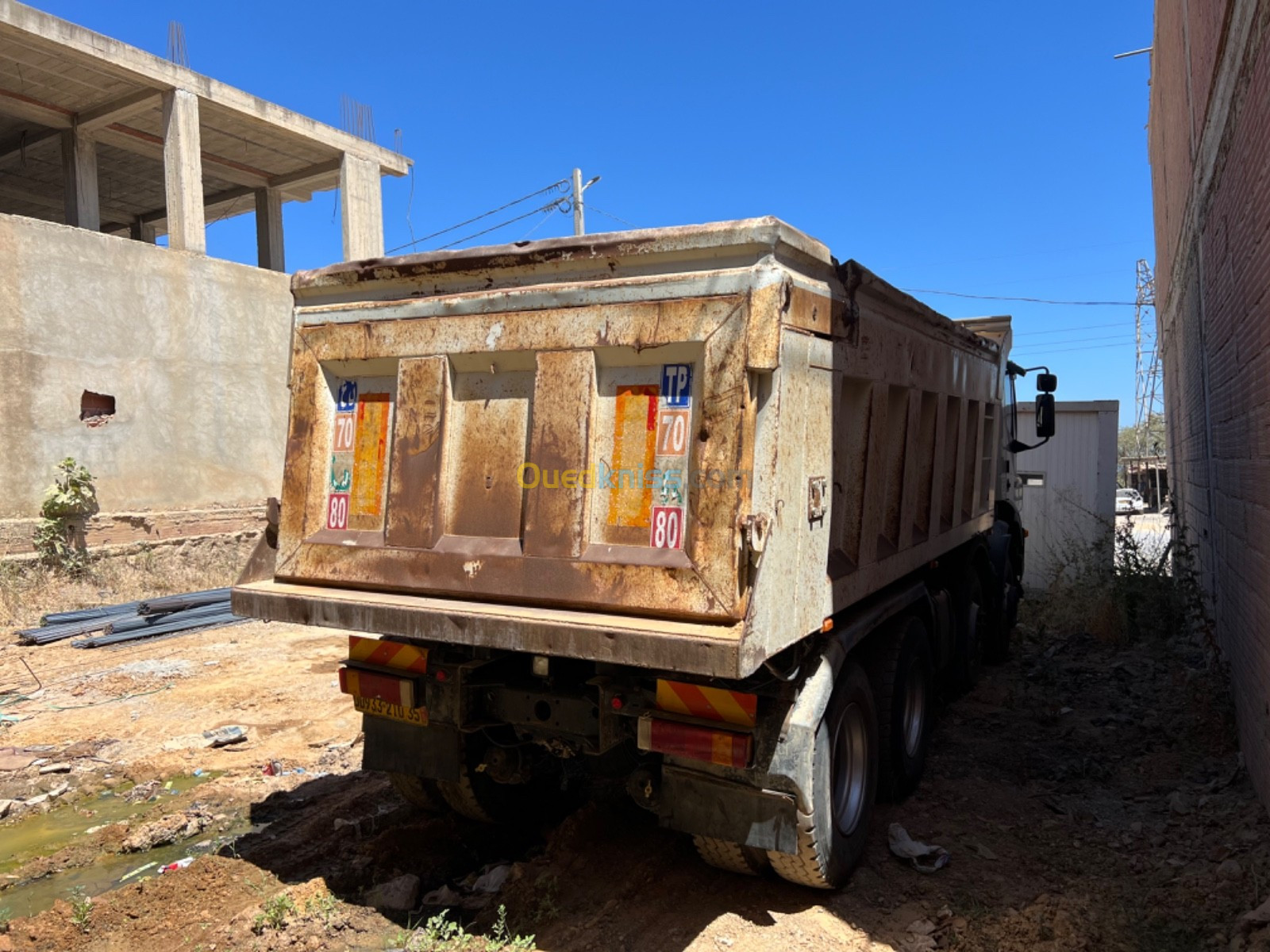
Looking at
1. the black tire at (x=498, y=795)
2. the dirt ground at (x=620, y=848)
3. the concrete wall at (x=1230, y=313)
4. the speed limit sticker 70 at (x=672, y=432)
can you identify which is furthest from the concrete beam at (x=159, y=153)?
the concrete wall at (x=1230, y=313)

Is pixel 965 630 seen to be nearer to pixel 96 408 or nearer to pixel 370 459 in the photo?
pixel 370 459

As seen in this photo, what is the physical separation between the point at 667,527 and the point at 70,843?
12.5 feet

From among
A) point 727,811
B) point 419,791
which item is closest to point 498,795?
point 419,791

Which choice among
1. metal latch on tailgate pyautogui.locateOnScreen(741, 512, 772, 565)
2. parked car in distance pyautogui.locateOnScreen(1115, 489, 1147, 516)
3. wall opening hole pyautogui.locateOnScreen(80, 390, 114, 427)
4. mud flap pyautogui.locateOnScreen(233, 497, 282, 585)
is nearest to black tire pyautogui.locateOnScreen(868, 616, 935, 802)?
metal latch on tailgate pyautogui.locateOnScreen(741, 512, 772, 565)

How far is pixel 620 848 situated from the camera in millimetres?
4156

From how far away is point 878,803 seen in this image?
471 centimetres

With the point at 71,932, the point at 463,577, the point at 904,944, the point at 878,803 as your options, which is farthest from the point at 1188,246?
the point at 71,932

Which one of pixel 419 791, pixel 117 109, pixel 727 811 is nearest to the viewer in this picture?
pixel 727 811

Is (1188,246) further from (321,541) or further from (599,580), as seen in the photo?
(321,541)

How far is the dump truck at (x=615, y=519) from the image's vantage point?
118 inches

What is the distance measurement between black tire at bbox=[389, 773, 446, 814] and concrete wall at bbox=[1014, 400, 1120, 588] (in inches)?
369

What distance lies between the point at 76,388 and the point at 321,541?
9.15m

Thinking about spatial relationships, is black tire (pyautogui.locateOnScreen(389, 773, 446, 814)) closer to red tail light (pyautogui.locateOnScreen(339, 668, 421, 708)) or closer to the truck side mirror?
red tail light (pyautogui.locateOnScreen(339, 668, 421, 708))

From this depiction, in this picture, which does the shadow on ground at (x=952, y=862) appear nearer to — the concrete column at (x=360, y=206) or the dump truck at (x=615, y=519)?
the dump truck at (x=615, y=519)
